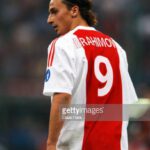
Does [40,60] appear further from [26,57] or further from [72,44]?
[72,44]

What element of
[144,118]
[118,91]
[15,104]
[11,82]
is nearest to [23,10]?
[11,82]

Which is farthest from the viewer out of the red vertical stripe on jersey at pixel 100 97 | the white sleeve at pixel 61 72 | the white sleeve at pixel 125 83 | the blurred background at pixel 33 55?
the blurred background at pixel 33 55

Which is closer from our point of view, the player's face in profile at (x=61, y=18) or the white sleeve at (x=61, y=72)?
the white sleeve at (x=61, y=72)

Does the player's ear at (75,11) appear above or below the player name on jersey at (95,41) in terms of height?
above

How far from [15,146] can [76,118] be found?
4.42 metres

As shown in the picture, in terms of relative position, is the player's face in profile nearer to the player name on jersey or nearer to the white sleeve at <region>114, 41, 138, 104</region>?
the player name on jersey

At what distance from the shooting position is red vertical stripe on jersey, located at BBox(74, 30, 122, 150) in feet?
14.4

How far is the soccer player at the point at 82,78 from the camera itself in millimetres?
4270

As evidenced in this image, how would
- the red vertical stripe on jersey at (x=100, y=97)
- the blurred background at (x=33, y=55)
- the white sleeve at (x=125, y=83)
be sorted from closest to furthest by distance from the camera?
the red vertical stripe on jersey at (x=100, y=97) < the white sleeve at (x=125, y=83) < the blurred background at (x=33, y=55)

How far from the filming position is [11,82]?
971cm

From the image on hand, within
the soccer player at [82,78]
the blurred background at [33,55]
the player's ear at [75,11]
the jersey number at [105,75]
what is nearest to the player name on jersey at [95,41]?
the soccer player at [82,78]

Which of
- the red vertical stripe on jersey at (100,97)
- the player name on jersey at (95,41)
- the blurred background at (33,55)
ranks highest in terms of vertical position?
the blurred background at (33,55)

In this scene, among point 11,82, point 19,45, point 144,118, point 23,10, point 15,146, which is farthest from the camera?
point 23,10

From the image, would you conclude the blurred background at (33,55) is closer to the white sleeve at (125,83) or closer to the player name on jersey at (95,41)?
the white sleeve at (125,83)
